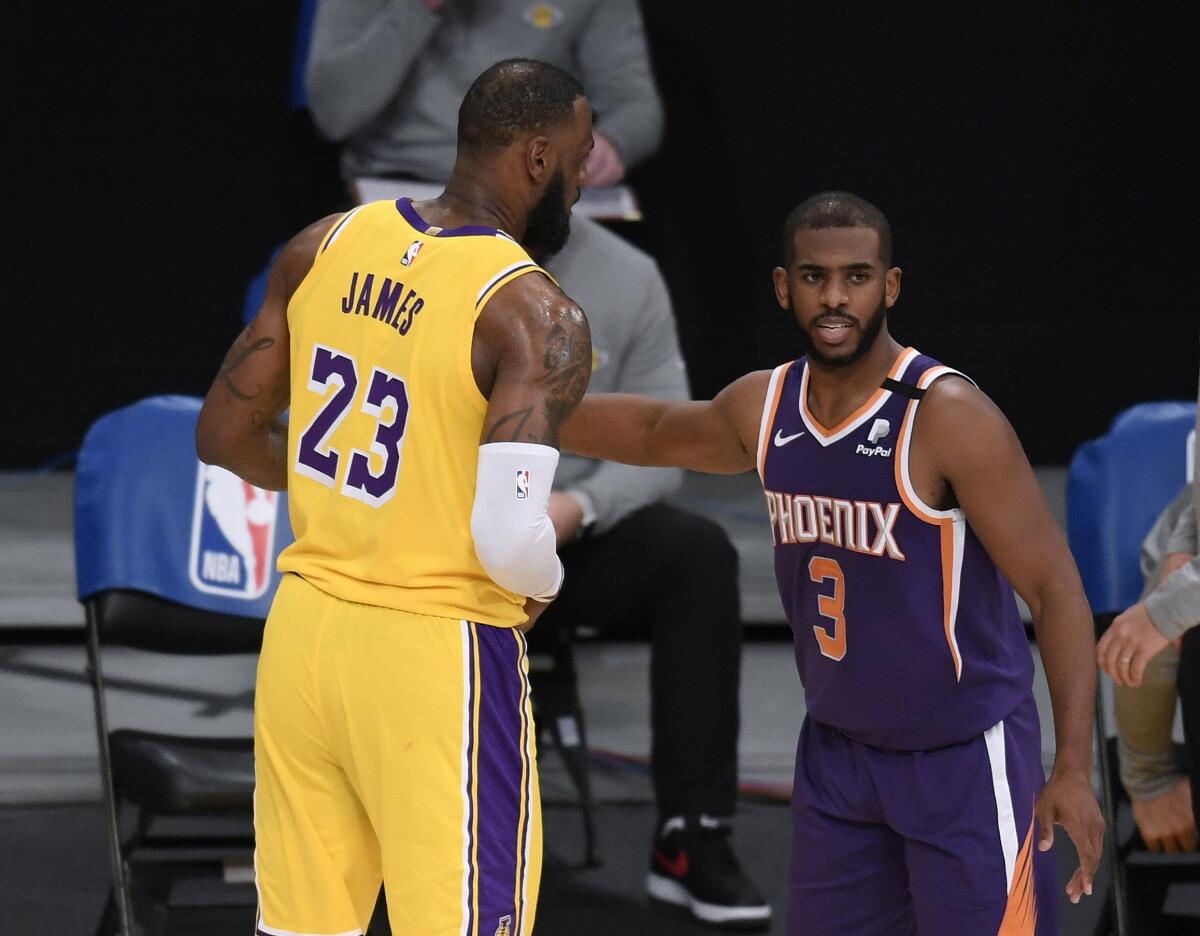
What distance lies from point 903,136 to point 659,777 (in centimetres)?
356

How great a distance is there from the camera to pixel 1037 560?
268 centimetres

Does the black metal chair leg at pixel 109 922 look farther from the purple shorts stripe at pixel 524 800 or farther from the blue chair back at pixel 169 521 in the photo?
the purple shorts stripe at pixel 524 800

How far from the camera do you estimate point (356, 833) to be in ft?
9.24

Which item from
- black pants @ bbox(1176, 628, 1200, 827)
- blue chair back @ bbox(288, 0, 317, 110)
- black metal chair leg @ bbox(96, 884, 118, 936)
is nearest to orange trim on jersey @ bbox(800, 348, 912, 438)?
black pants @ bbox(1176, 628, 1200, 827)

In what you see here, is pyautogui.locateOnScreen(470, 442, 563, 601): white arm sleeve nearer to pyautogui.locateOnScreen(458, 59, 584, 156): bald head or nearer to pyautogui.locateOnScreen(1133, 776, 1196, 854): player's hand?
pyautogui.locateOnScreen(458, 59, 584, 156): bald head

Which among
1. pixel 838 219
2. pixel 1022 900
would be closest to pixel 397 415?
pixel 838 219

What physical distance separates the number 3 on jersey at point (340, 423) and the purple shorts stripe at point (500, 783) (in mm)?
262

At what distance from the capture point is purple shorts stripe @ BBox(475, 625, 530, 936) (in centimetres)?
270

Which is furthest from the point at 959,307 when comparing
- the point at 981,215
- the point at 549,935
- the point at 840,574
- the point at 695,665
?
the point at 840,574

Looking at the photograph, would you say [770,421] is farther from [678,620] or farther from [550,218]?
[678,620]

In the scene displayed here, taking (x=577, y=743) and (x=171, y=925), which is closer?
(x=171, y=925)

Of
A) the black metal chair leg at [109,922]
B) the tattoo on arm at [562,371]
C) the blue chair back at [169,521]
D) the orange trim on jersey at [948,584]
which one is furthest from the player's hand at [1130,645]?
the black metal chair leg at [109,922]

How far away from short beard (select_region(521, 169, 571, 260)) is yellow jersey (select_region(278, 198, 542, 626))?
10 cm

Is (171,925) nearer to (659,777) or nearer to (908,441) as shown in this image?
(659,777)
